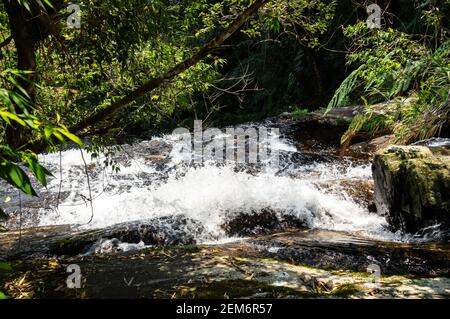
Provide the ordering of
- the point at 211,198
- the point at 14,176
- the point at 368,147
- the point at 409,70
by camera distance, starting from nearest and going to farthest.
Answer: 1. the point at 14,176
2. the point at 409,70
3. the point at 211,198
4. the point at 368,147

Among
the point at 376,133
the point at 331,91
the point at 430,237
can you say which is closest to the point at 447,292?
the point at 430,237

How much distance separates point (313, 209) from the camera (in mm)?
5723

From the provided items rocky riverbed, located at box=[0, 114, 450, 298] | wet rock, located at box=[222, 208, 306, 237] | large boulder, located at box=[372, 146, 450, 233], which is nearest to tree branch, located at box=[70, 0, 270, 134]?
rocky riverbed, located at box=[0, 114, 450, 298]

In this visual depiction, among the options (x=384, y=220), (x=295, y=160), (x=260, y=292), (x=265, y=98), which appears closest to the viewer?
(x=260, y=292)

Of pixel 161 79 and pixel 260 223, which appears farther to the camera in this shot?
pixel 260 223

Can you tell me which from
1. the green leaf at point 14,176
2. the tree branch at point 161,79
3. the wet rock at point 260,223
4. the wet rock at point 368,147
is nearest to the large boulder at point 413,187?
A: the wet rock at point 260,223

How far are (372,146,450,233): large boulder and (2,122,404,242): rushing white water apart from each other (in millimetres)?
298

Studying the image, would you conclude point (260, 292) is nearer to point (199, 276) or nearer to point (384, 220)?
point (199, 276)

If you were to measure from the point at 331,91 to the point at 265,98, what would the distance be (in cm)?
309

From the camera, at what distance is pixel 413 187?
475 centimetres

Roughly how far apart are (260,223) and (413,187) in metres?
1.96

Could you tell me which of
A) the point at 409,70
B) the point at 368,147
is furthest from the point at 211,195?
the point at 368,147

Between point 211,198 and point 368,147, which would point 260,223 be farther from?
point 368,147

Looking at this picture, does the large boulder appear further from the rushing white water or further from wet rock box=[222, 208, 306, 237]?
wet rock box=[222, 208, 306, 237]
